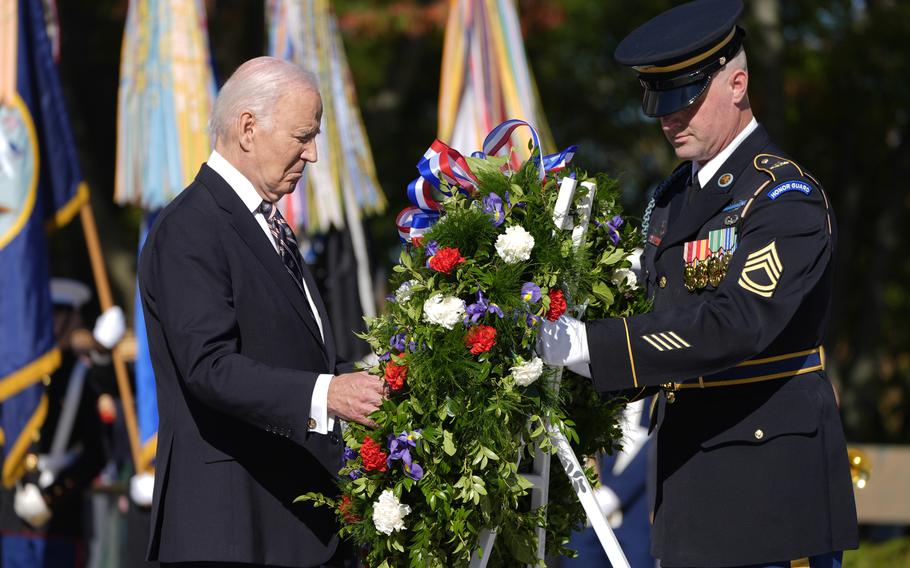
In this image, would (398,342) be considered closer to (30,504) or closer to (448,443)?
(448,443)

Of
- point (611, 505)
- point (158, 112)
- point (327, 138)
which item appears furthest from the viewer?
point (327, 138)

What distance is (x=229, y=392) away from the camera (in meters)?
2.96

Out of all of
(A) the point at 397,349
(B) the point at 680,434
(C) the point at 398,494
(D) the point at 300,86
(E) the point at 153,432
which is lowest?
(E) the point at 153,432

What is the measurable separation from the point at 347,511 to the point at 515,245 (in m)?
0.76

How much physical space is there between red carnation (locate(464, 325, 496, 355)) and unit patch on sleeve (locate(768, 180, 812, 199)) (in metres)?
0.80

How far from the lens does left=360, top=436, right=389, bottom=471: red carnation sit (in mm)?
2908

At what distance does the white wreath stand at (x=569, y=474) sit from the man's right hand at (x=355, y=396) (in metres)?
0.40

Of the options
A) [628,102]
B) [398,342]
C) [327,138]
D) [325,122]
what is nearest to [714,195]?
[398,342]

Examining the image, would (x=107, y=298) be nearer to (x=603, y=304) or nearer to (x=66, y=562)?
(x=66, y=562)

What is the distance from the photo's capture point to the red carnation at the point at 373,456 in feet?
9.54

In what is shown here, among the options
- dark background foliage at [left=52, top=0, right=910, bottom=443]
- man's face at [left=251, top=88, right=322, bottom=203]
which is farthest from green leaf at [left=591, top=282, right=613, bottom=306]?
dark background foliage at [left=52, top=0, right=910, bottom=443]

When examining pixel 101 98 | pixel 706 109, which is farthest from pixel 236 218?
pixel 101 98

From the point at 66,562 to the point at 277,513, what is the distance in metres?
4.63

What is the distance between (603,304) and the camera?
10.5 ft
